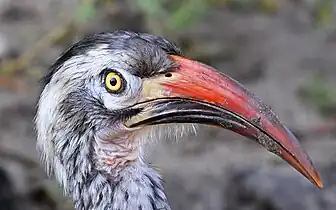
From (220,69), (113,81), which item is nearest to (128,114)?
(113,81)

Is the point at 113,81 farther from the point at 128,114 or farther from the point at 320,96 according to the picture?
the point at 320,96

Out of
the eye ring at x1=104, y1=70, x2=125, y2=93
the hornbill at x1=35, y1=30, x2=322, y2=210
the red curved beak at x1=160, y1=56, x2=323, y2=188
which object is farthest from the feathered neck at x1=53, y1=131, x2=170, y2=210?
the red curved beak at x1=160, y1=56, x2=323, y2=188

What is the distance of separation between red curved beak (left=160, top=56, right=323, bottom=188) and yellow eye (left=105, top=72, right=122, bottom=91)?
0.59 ft

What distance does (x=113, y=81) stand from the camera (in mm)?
3752

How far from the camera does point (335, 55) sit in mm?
7820

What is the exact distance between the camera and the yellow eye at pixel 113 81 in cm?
374

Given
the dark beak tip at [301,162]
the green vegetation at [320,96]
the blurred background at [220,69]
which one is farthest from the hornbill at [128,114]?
the green vegetation at [320,96]

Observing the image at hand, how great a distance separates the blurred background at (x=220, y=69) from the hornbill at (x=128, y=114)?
211 cm

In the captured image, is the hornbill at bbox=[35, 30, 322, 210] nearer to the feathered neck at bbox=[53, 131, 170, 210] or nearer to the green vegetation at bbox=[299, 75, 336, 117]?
the feathered neck at bbox=[53, 131, 170, 210]

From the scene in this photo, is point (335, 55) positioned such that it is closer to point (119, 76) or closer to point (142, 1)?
point (142, 1)

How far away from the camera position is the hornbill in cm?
362

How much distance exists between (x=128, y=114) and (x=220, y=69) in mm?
3826

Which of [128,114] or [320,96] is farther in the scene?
[320,96]

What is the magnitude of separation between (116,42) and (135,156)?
1.45ft
